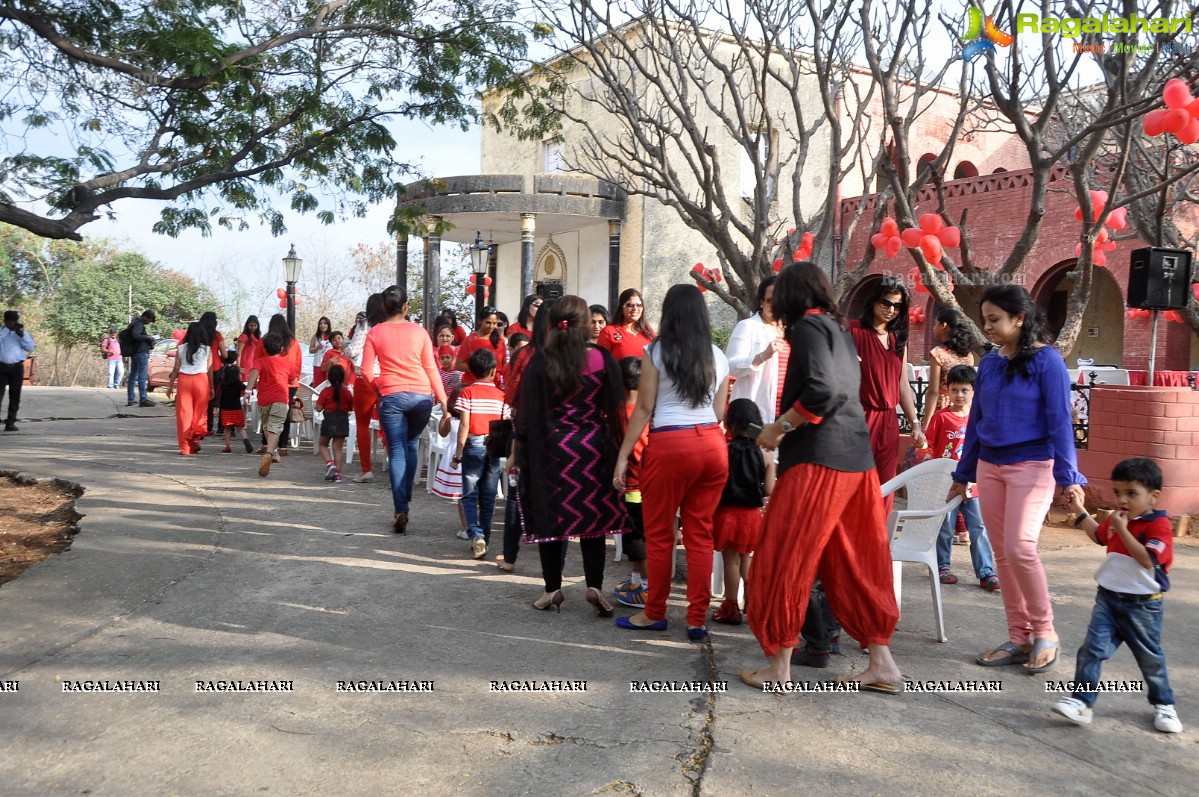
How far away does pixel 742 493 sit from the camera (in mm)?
5102

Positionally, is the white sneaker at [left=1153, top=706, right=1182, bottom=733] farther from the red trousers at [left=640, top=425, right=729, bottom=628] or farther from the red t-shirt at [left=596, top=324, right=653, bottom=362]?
the red t-shirt at [left=596, top=324, right=653, bottom=362]

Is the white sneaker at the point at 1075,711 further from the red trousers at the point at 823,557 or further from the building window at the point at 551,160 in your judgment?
the building window at the point at 551,160

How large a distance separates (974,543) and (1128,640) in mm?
2497

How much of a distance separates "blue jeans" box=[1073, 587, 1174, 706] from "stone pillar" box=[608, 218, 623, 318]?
19489mm

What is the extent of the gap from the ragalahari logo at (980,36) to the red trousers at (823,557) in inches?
221

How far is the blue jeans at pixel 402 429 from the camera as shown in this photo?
24.1ft

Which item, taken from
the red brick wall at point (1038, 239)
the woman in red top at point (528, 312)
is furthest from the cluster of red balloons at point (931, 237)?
the red brick wall at point (1038, 239)

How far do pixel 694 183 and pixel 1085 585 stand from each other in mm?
18121

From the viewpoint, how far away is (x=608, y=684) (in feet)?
13.9

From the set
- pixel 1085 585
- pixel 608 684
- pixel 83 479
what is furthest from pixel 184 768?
pixel 83 479

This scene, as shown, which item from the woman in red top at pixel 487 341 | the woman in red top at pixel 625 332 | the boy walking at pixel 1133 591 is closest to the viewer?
the boy walking at pixel 1133 591

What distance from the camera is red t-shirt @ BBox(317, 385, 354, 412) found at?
402 inches

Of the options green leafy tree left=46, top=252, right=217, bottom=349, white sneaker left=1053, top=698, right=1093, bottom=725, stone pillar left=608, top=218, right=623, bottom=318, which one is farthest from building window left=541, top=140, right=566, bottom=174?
white sneaker left=1053, top=698, right=1093, bottom=725

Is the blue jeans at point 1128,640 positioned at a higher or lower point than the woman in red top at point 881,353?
lower
